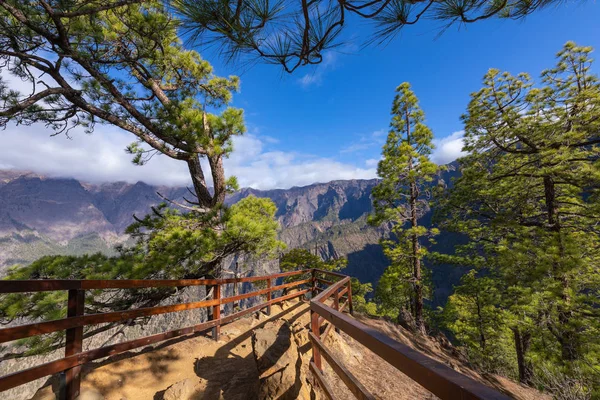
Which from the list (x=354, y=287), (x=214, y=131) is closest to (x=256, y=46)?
(x=214, y=131)

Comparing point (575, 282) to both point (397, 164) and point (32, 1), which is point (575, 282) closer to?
point (397, 164)

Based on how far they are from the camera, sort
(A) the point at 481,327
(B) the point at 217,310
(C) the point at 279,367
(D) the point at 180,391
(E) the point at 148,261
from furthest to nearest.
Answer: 1. (A) the point at 481,327
2. (E) the point at 148,261
3. (B) the point at 217,310
4. (D) the point at 180,391
5. (C) the point at 279,367

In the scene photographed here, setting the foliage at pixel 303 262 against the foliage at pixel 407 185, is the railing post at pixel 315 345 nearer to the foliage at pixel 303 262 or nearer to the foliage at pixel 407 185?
the foliage at pixel 407 185

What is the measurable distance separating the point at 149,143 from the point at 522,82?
42.9ft

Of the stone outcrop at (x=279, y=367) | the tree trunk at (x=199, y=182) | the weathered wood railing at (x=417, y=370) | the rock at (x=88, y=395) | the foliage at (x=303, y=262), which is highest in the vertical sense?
the tree trunk at (x=199, y=182)

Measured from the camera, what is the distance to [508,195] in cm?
1051

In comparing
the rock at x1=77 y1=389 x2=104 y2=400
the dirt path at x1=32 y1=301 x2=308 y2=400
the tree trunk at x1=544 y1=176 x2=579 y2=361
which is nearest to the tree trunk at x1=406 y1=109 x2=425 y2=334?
the tree trunk at x1=544 y1=176 x2=579 y2=361

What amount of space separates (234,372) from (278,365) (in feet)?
6.06

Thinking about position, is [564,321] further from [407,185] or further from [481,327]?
[481,327]

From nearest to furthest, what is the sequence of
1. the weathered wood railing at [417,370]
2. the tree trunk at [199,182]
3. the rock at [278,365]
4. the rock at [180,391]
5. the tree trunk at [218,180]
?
the weathered wood railing at [417,370] < the rock at [278,365] < the rock at [180,391] < the tree trunk at [218,180] < the tree trunk at [199,182]

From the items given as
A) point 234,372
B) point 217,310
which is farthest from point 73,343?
point 217,310

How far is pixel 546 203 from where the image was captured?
9.53 m

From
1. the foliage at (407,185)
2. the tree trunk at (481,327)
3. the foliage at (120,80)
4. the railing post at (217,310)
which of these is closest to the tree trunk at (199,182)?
the foliage at (120,80)

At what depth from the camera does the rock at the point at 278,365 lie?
106 inches
